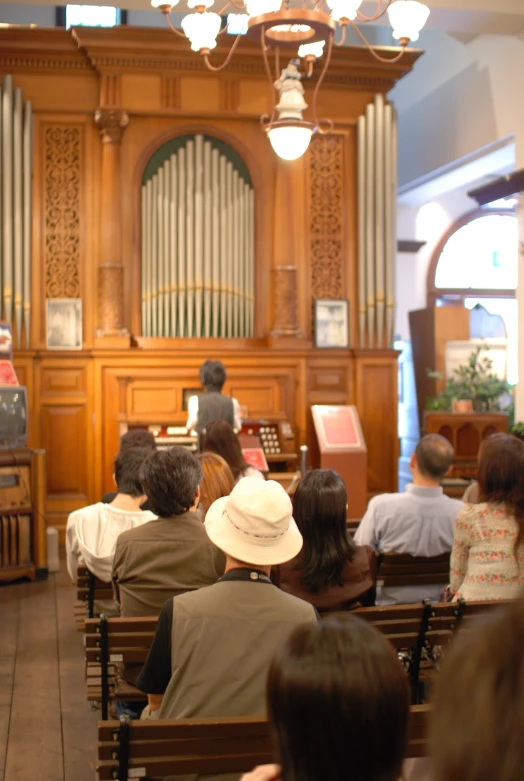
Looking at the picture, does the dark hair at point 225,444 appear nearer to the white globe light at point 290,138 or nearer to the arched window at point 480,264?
the white globe light at point 290,138

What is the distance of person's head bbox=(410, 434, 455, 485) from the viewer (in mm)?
4469

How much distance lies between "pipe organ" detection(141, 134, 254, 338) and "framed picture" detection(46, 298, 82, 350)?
24.9 inches

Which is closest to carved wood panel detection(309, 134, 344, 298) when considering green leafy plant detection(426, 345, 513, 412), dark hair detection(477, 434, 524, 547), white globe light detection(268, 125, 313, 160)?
green leafy plant detection(426, 345, 513, 412)

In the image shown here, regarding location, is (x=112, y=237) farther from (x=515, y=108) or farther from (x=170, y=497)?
(x=170, y=497)

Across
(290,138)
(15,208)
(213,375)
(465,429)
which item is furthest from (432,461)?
(15,208)

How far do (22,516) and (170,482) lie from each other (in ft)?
13.7

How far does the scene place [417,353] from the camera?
37.8 feet

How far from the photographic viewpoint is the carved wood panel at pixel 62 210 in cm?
890

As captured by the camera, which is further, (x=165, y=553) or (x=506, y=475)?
(x=506, y=475)

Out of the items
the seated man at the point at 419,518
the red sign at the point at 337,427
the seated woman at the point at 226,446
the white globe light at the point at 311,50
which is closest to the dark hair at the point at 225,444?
the seated woman at the point at 226,446

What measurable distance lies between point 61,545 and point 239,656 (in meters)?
6.72

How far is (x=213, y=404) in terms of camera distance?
7207 mm

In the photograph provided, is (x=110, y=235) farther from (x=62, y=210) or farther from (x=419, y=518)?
(x=419, y=518)

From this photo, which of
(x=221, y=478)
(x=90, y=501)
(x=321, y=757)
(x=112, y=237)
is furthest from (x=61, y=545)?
(x=321, y=757)
